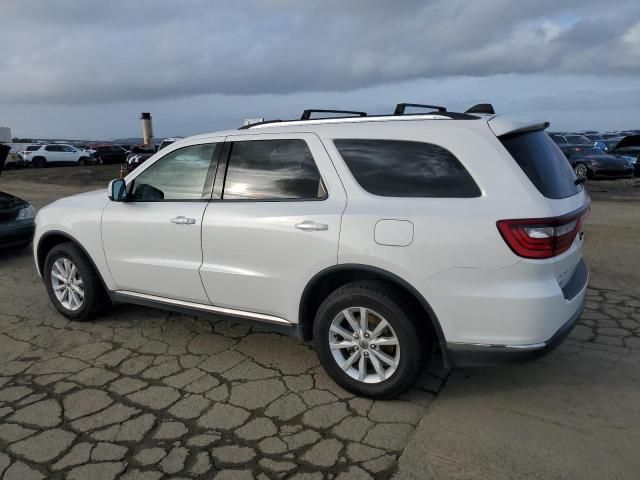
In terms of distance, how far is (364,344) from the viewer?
330 centimetres

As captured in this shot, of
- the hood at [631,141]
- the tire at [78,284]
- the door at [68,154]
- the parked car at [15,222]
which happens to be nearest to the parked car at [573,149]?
the hood at [631,141]

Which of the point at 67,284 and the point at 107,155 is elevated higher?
the point at 107,155

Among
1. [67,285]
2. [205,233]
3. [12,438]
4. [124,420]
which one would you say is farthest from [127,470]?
[67,285]

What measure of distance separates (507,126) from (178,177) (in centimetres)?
239

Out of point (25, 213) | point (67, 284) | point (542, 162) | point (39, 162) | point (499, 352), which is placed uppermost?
point (542, 162)

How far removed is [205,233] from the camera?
377cm

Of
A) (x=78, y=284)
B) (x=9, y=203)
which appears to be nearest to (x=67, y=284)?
(x=78, y=284)

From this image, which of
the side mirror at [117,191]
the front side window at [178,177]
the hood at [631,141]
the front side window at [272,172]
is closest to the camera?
the front side window at [272,172]

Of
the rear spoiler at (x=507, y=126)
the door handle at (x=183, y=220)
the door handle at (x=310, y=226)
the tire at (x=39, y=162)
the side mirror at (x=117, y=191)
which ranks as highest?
the rear spoiler at (x=507, y=126)

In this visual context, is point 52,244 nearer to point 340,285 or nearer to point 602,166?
point 340,285

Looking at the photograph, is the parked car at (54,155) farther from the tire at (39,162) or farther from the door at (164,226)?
the door at (164,226)

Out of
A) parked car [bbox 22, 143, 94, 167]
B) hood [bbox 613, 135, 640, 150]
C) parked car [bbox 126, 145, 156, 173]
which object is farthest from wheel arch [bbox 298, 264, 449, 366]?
parked car [bbox 22, 143, 94, 167]

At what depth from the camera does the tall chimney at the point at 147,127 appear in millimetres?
38719

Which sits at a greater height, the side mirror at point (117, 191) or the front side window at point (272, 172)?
the front side window at point (272, 172)
